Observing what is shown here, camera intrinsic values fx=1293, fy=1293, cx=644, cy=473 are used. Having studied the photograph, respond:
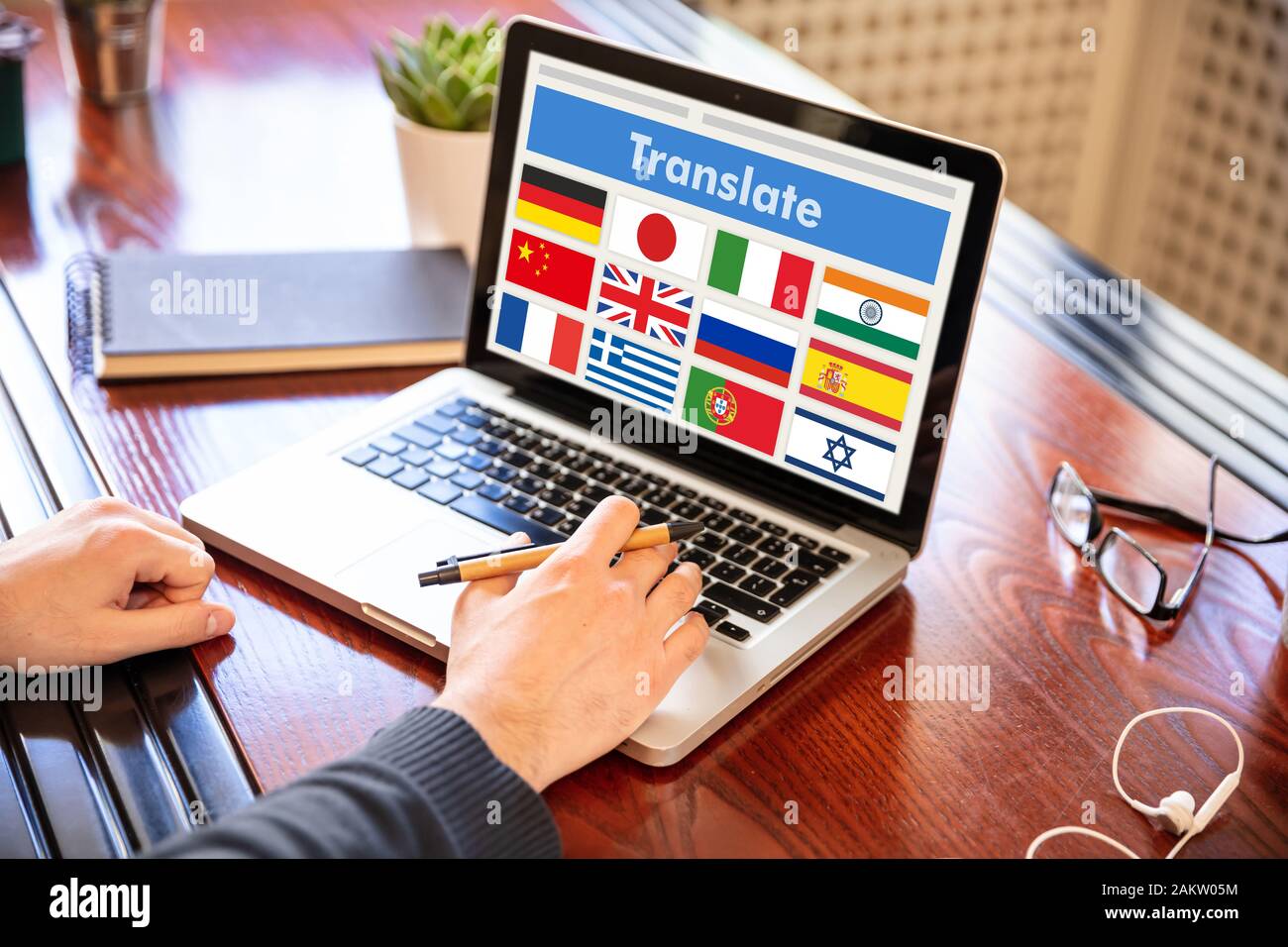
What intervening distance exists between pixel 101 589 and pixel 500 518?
0.85 feet

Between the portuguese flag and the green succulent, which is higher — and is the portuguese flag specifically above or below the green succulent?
below

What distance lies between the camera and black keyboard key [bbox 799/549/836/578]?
858 millimetres

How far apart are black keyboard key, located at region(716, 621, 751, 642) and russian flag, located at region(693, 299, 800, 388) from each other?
194 mm

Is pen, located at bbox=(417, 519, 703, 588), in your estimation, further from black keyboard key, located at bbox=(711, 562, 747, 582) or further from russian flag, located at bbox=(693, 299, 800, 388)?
russian flag, located at bbox=(693, 299, 800, 388)

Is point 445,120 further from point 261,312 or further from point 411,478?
point 411,478

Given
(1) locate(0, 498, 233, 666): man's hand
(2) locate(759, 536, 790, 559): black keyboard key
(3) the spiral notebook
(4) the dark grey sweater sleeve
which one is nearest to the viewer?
(4) the dark grey sweater sleeve

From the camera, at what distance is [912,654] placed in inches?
32.9

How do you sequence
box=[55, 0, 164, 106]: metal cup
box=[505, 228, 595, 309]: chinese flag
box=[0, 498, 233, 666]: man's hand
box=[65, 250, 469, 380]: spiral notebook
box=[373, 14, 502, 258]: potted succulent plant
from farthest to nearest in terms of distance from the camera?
box=[55, 0, 164, 106]: metal cup, box=[373, 14, 502, 258]: potted succulent plant, box=[65, 250, 469, 380]: spiral notebook, box=[505, 228, 595, 309]: chinese flag, box=[0, 498, 233, 666]: man's hand

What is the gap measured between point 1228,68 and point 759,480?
231 centimetres

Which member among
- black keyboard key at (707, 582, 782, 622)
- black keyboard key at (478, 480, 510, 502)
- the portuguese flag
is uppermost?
the portuguese flag

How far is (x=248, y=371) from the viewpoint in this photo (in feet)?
3.65

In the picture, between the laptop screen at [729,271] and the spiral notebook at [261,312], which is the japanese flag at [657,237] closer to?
the laptop screen at [729,271]

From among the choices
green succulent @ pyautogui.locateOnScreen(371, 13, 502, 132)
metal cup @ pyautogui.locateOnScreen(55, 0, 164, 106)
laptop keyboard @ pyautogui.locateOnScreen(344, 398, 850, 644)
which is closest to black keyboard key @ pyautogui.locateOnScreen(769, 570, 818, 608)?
laptop keyboard @ pyautogui.locateOnScreen(344, 398, 850, 644)
